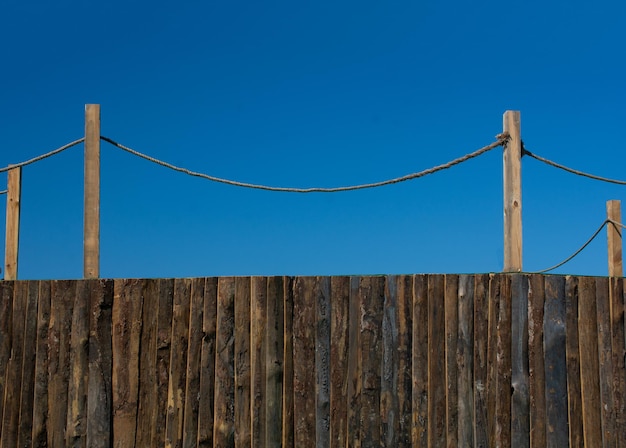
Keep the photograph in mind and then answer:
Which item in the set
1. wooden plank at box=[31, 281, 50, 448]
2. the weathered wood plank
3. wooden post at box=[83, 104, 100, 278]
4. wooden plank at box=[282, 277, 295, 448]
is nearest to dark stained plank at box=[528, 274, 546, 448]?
wooden plank at box=[282, 277, 295, 448]

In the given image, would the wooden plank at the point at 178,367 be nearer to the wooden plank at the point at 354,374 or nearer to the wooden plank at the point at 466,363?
the wooden plank at the point at 354,374

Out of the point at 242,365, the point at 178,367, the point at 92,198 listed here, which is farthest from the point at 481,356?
the point at 92,198

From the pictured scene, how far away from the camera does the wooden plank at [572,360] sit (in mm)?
5246

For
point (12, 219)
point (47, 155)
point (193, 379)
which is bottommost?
point (193, 379)

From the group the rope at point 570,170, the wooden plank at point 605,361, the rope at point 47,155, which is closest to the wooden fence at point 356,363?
the wooden plank at point 605,361

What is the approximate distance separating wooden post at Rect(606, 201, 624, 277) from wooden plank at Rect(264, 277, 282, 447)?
269 inches

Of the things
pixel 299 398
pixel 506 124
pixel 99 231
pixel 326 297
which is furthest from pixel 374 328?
pixel 99 231

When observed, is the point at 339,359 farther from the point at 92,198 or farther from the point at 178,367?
the point at 92,198

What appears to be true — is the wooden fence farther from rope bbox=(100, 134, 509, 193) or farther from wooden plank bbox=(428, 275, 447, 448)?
rope bbox=(100, 134, 509, 193)

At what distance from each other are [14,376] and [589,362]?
4.57 meters

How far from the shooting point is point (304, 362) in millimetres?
5359

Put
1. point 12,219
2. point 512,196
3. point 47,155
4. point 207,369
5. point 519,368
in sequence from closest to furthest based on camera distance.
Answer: point 519,368 → point 512,196 → point 207,369 → point 47,155 → point 12,219

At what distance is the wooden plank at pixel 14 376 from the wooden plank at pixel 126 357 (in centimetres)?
83

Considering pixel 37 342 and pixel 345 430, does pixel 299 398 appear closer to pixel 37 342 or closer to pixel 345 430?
pixel 345 430
